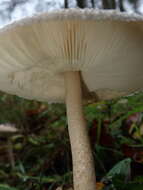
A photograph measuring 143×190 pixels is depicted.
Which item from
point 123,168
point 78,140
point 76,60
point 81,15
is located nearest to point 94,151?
point 123,168

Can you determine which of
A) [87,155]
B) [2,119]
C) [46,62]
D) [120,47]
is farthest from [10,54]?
[2,119]

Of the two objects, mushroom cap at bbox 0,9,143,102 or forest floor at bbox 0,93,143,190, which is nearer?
mushroom cap at bbox 0,9,143,102

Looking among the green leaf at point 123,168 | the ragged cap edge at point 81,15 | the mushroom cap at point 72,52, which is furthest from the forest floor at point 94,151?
the ragged cap edge at point 81,15

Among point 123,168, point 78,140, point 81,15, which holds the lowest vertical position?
point 123,168

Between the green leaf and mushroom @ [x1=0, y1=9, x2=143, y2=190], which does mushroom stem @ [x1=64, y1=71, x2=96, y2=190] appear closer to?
mushroom @ [x1=0, y1=9, x2=143, y2=190]

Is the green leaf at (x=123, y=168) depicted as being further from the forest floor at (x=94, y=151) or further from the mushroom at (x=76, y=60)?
the mushroom at (x=76, y=60)

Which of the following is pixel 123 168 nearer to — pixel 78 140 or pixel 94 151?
pixel 78 140

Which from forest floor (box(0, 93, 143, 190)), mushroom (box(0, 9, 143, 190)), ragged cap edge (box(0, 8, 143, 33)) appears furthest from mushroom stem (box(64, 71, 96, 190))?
ragged cap edge (box(0, 8, 143, 33))

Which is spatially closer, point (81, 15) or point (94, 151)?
point (81, 15)
